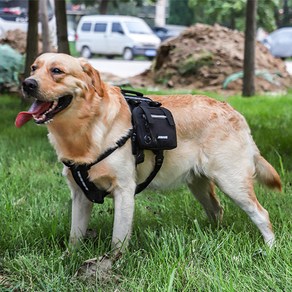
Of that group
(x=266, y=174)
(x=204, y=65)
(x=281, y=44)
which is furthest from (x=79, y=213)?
(x=281, y=44)

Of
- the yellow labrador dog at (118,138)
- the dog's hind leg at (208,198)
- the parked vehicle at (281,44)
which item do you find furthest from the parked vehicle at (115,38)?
the yellow labrador dog at (118,138)

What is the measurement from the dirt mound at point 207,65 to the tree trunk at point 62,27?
229 inches

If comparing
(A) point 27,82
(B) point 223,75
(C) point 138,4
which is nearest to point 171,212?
(A) point 27,82

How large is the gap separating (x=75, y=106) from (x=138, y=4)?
41.4 metres

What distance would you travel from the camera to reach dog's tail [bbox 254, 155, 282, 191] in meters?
4.83

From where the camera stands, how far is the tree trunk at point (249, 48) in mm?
12008

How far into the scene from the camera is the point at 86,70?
4.08 m

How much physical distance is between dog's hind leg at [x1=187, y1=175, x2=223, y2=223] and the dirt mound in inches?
381

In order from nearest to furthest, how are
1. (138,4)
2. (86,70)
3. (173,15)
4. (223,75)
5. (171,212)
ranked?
(86,70)
(171,212)
(223,75)
(138,4)
(173,15)

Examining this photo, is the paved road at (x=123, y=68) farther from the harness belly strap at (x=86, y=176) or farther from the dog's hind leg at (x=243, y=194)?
the harness belly strap at (x=86, y=176)

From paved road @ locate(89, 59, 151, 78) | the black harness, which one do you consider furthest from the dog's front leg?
paved road @ locate(89, 59, 151, 78)

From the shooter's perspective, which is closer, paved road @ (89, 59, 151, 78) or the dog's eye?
the dog's eye

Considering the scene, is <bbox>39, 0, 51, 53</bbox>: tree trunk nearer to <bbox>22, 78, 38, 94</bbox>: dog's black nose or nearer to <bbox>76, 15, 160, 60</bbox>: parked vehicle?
<bbox>22, 78, 38, 94</bbox>: dog's black nose

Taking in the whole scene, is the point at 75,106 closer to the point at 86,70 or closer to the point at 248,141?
the point at 86,70
